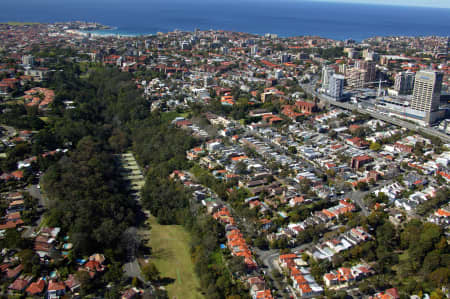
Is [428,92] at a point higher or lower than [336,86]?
higher

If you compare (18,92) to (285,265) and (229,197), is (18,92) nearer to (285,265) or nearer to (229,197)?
(229,197)

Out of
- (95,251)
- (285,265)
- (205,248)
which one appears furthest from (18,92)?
(285,265)

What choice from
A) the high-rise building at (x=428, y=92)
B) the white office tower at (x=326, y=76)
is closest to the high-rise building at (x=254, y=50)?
the white office tower at (x=326, y=76)

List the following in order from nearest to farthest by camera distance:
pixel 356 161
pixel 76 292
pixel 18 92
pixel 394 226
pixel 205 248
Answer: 1. pixel 76 292
2. pixel 205 248
3. pixel 394 226
4. pixel 356 161
5. pixel 18 92

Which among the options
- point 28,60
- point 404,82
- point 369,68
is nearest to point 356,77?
point 369,68

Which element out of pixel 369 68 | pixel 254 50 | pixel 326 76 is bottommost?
pixel 326 76

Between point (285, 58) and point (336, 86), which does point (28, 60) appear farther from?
point (336, 86)

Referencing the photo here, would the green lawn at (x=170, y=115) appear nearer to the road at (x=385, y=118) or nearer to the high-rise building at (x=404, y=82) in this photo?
the road at (x=385, y=118)
